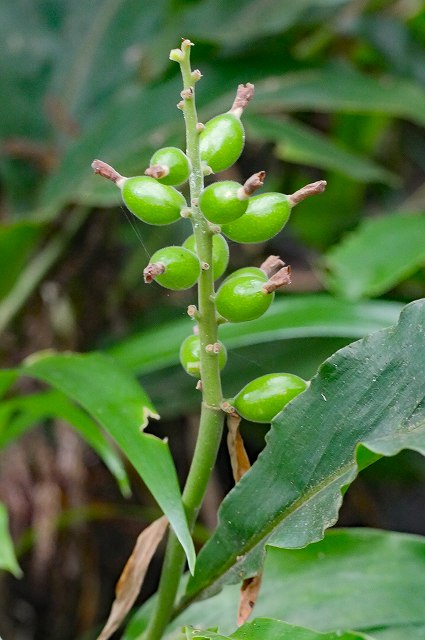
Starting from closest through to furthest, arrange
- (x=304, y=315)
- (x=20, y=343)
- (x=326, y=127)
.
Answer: (x=304, y=315) → (x=20, y=343) → (x=326, y=127)

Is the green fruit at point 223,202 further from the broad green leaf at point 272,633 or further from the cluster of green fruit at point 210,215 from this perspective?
the broad green leaf at point 272,633

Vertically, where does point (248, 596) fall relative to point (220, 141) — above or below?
below

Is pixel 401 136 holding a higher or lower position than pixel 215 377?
higher

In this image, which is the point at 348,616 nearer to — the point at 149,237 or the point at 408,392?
the point at 408,392

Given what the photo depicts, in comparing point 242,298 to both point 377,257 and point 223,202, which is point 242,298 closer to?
point 223,202

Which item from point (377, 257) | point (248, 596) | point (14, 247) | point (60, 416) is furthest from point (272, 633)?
point (14, 247)

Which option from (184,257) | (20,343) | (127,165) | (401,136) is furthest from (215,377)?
(401,136)
